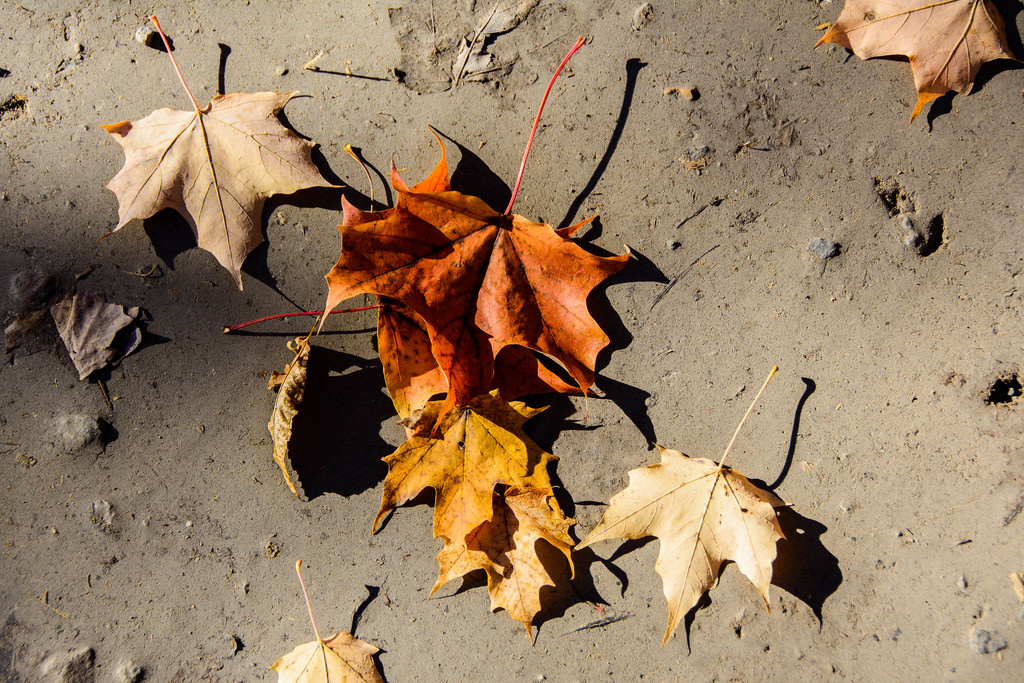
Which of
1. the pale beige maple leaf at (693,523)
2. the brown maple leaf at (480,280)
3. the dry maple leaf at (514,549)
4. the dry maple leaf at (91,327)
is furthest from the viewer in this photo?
the dry maple leaf at (91,327)

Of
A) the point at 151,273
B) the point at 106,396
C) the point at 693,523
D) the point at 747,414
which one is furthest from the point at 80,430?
the point at 747,414

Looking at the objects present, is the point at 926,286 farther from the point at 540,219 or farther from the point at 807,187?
the point at 540,219

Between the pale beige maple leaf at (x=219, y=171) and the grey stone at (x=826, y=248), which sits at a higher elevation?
the grey stone at (x=826, y=248)

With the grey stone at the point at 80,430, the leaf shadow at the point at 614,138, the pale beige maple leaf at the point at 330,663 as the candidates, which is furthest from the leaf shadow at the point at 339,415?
the leaf shadow at the point at 614,138

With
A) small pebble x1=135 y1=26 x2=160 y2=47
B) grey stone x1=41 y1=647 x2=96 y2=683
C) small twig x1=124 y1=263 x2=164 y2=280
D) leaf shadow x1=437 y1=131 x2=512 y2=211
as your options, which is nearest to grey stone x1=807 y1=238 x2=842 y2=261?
leaf shadow x1=437 y1=131 x2=512 y2=211

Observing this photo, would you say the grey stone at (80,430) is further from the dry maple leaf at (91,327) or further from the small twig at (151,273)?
the small twig at (151,273)

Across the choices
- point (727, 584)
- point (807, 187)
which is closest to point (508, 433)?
point (727, 584)
